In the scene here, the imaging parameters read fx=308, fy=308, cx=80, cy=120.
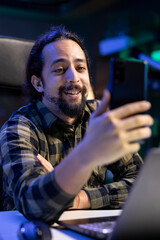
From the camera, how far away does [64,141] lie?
49.4 inches

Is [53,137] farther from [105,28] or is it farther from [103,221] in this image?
[105,28]

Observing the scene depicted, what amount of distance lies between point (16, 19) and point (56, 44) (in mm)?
3817

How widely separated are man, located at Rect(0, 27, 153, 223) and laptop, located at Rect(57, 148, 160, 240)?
0.06m

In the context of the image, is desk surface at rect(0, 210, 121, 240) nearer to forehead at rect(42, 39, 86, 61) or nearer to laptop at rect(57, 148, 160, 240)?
laptop at rect(57, 148, 160, 240)

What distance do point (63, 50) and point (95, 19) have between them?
3.91 meters

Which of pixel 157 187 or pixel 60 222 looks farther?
pixel 60 222

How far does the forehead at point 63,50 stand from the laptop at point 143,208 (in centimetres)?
87

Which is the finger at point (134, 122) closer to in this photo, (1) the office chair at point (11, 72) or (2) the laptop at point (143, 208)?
(2) the laptop at point (143, 208)

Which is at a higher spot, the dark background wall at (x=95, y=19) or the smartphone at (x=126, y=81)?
the dark background wall at (x=95, y=19)

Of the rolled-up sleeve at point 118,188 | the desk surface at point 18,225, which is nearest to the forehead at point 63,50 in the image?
the rolled-up sleeve at point 118,188

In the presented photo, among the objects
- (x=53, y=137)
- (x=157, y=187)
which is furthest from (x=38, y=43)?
(x=157, y=187)

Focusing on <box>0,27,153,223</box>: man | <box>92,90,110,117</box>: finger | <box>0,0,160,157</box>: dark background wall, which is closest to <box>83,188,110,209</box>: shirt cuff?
<box>0,27,153,223</box>: man

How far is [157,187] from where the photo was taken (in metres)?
0.52

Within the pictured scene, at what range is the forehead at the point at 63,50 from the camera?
1300 mm
